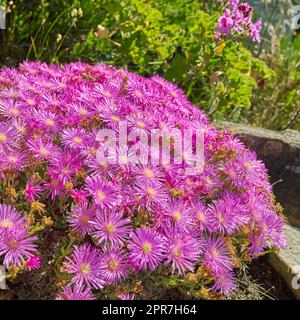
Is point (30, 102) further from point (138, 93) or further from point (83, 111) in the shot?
point (138, 93)

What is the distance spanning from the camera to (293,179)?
3.17m

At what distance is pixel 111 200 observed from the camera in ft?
6.03

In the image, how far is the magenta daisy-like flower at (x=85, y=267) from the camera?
1729 mm

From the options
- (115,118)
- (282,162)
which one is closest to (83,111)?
(115,118)

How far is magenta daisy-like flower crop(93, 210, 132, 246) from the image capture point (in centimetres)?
178

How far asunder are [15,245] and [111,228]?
0.98ft

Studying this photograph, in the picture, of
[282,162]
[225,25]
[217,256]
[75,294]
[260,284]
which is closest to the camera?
[75,294]

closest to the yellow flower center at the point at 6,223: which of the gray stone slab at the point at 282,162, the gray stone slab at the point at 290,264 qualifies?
the gray stone slab at the point at 290,264

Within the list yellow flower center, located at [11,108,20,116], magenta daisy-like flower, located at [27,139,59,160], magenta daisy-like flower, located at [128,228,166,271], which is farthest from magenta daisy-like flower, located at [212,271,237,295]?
yellow flower center, located at [11,108,20,116]

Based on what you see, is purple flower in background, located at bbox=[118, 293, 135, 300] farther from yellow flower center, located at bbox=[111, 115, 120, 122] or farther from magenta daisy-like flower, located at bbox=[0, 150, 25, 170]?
yellow flower center, located at bbox=[111, 115, 120, 122]

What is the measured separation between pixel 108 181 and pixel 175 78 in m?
1.74

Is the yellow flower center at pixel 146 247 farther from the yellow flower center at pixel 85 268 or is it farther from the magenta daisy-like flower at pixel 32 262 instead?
the magenta daisy-like flower at pixel 32 262
